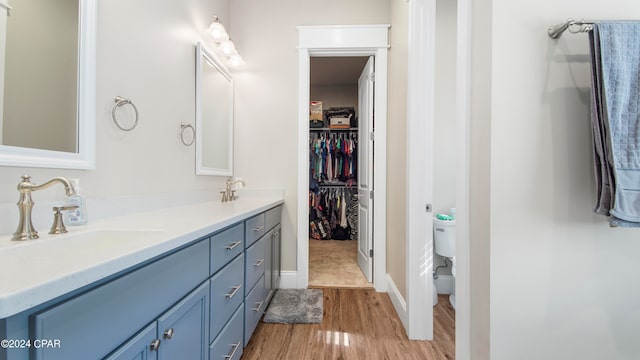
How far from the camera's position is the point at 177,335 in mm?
813

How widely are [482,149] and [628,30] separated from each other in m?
0.52

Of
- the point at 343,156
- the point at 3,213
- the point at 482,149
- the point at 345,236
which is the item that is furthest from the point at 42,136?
the point at 345,236

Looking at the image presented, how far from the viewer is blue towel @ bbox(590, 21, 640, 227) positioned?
2.37 feet

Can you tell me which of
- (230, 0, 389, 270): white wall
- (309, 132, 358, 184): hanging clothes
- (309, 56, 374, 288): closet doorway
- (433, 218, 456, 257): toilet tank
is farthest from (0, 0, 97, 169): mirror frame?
(309, 132, 358, 184): hanging clothes

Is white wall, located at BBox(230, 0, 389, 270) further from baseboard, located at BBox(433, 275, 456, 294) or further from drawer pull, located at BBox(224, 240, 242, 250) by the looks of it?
baseboard, located at BBox(433, 275, 456, 294)

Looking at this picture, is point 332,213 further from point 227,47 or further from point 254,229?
point 227,47

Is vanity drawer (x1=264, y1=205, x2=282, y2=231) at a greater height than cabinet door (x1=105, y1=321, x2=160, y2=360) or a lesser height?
greater

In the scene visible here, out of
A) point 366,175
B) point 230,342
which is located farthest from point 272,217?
point 366,175

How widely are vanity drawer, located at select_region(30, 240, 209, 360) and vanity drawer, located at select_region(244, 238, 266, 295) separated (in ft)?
1.99

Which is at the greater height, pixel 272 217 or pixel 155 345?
pixel 272 217

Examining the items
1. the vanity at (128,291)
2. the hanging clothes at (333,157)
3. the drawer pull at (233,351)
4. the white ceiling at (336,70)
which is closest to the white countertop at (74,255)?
the vanity at (128,291)

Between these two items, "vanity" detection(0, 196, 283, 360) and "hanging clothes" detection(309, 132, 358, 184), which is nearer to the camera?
"vanity" detection(0, 196, 283, 360)

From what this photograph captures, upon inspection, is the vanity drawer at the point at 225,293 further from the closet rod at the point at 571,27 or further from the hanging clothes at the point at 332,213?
the hanging clothes at the point at 332,213

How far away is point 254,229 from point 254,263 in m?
0.21
